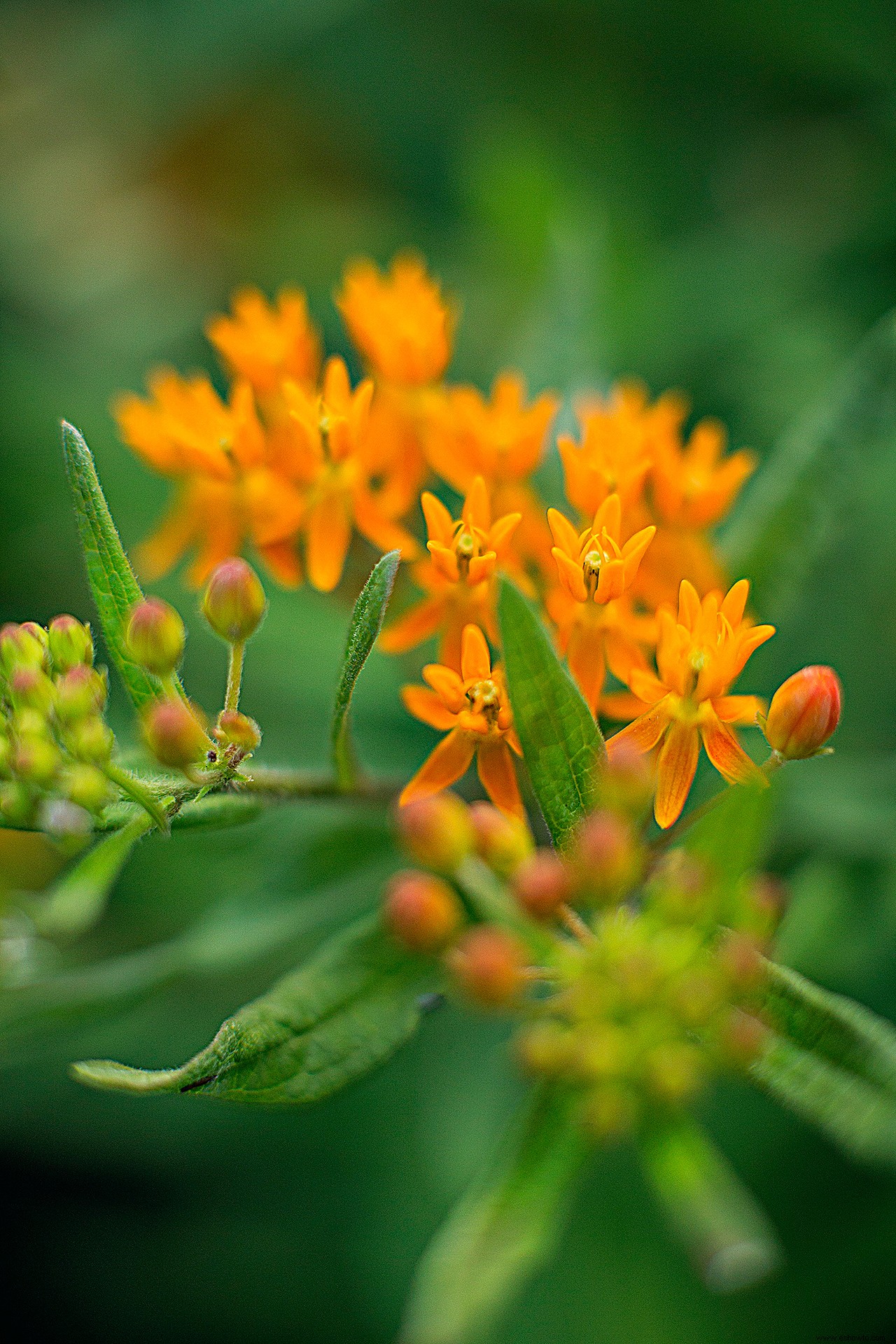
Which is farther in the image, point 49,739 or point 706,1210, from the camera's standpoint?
point 49,739

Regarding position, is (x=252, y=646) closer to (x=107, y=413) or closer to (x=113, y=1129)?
(x=107, y=413)

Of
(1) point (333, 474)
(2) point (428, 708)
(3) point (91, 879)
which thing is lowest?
(3) point (91, 879)

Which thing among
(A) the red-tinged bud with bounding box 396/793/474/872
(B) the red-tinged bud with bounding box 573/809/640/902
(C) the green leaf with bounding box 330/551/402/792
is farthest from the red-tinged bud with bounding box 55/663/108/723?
(B) the red-tinged bud with bounding box 573/809/640/902

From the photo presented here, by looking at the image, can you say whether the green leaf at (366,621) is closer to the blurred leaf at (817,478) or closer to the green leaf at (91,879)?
the green leaf at (91,879)

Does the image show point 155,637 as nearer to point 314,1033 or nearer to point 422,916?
point 422,916

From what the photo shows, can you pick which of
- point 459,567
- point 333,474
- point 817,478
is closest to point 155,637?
point 459,567

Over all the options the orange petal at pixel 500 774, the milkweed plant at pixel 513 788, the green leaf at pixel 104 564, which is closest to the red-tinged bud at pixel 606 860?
the milkweed plant at pixel 513 788

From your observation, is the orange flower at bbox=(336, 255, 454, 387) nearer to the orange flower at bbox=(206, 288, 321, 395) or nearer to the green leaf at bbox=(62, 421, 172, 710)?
the orange flower at bbox=(206, 288, 321, 395)
